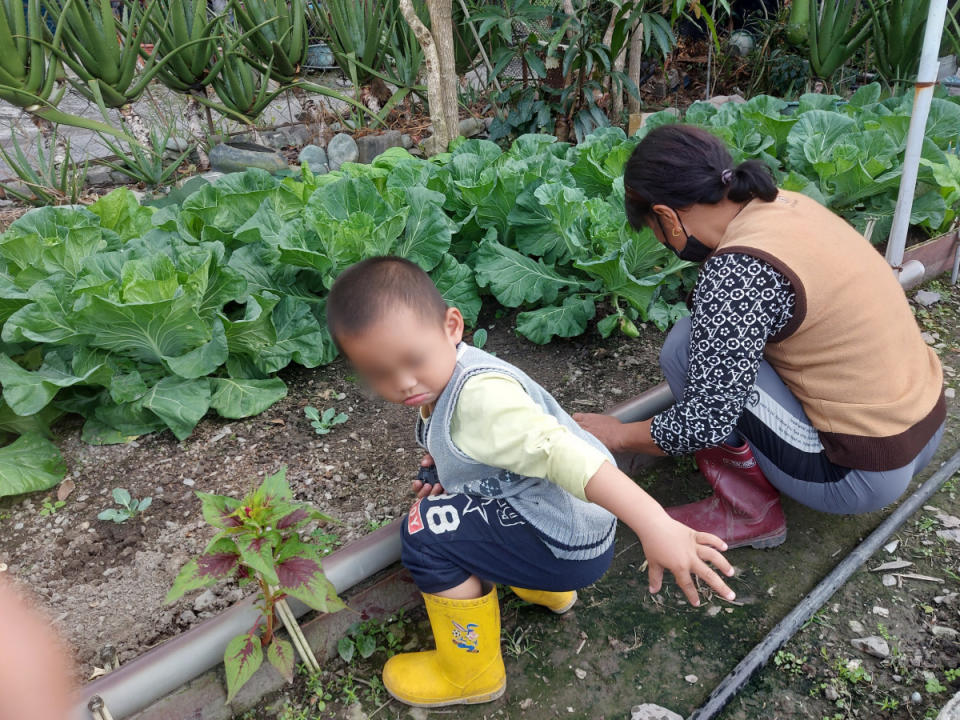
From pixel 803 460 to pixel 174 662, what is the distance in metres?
1.56

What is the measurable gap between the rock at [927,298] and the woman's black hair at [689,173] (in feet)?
6.99

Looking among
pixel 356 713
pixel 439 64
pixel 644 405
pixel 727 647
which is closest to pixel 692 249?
pixel 644 405

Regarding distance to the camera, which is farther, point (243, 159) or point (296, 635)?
point (243, 159)

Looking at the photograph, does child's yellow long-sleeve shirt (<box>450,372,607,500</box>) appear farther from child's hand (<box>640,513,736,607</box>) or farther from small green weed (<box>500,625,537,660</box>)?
small green weed (<box>500,625,537,660</box>)

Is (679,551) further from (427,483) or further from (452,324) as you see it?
(427,483)

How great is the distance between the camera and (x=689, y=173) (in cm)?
162

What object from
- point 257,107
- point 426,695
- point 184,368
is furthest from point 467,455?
point 257,107

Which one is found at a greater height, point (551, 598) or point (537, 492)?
point (537, 492)

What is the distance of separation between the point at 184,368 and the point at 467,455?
128 cm

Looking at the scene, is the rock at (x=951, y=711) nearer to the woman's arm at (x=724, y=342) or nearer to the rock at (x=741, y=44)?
the woman's arm at (x=724, y=342)

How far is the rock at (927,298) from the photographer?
10.8 ft

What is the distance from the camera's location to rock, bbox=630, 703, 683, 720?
5.25ft

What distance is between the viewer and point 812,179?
3201 millimetres

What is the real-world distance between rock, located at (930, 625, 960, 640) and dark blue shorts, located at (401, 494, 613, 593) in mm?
879
